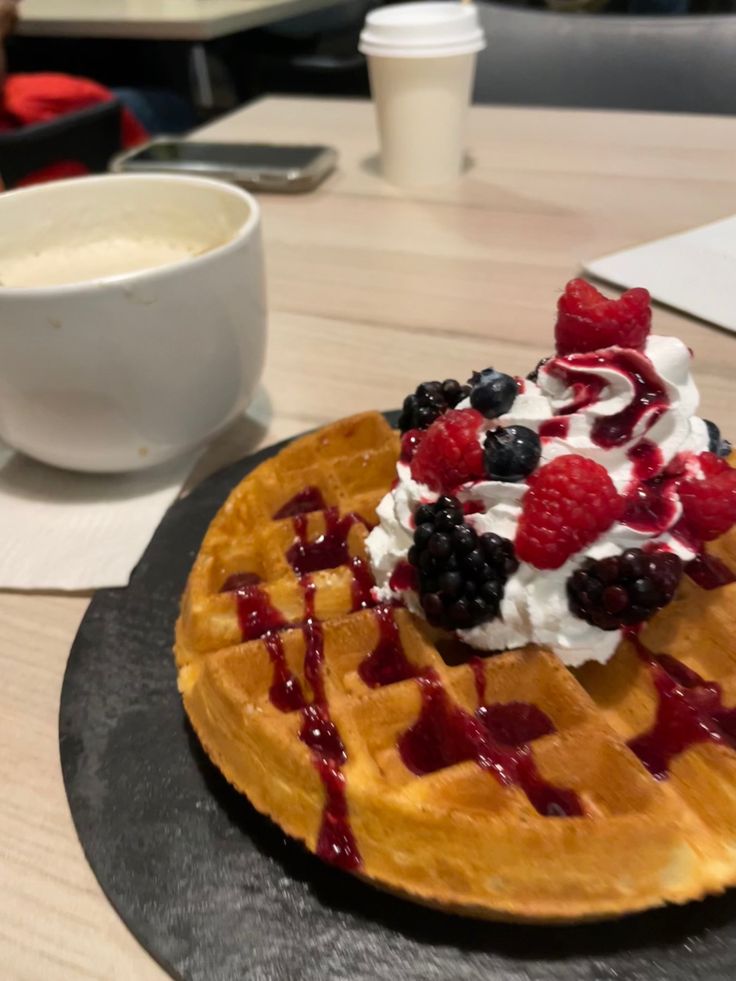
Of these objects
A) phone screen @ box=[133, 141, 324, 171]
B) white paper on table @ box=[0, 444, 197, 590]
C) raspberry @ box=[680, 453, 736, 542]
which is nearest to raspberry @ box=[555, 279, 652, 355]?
raspberry @ box=[680, 453, 736, 542]

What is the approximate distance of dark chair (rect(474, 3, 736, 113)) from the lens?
8.43 feet

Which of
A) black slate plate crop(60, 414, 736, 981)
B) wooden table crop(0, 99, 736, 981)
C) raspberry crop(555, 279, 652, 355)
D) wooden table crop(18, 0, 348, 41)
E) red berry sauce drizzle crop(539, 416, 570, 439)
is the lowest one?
wooden table crop(0, 99, 736, 981)

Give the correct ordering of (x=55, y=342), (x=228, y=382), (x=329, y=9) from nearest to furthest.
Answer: (x=55, y=342), (x=228, y=382), (x=329, y=9)

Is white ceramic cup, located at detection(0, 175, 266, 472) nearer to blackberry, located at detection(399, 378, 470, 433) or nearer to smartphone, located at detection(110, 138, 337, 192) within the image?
blackberry, located at detection(399, 378, 470, 433)

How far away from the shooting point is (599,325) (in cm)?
71

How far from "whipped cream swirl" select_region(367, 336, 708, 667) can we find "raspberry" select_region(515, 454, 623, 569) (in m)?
0.02

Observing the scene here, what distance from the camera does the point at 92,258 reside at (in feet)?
3.56

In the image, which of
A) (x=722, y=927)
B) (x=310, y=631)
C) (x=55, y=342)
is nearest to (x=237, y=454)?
(x=55, y=342)

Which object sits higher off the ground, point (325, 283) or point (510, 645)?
point (510, 645)

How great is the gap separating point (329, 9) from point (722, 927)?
14.6 ft

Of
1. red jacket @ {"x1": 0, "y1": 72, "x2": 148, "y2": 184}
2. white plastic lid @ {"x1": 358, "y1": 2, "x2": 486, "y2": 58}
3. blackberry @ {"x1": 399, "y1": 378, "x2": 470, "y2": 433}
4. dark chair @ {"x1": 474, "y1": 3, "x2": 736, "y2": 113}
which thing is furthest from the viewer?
red jacket @ {"x1": 0, "y1": 72, "x2": 148, "y2": 184}

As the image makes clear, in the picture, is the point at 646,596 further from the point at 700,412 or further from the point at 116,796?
the point at 700,412

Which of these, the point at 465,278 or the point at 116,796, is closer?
the point at 116,796

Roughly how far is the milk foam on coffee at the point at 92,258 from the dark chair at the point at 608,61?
1.98m
